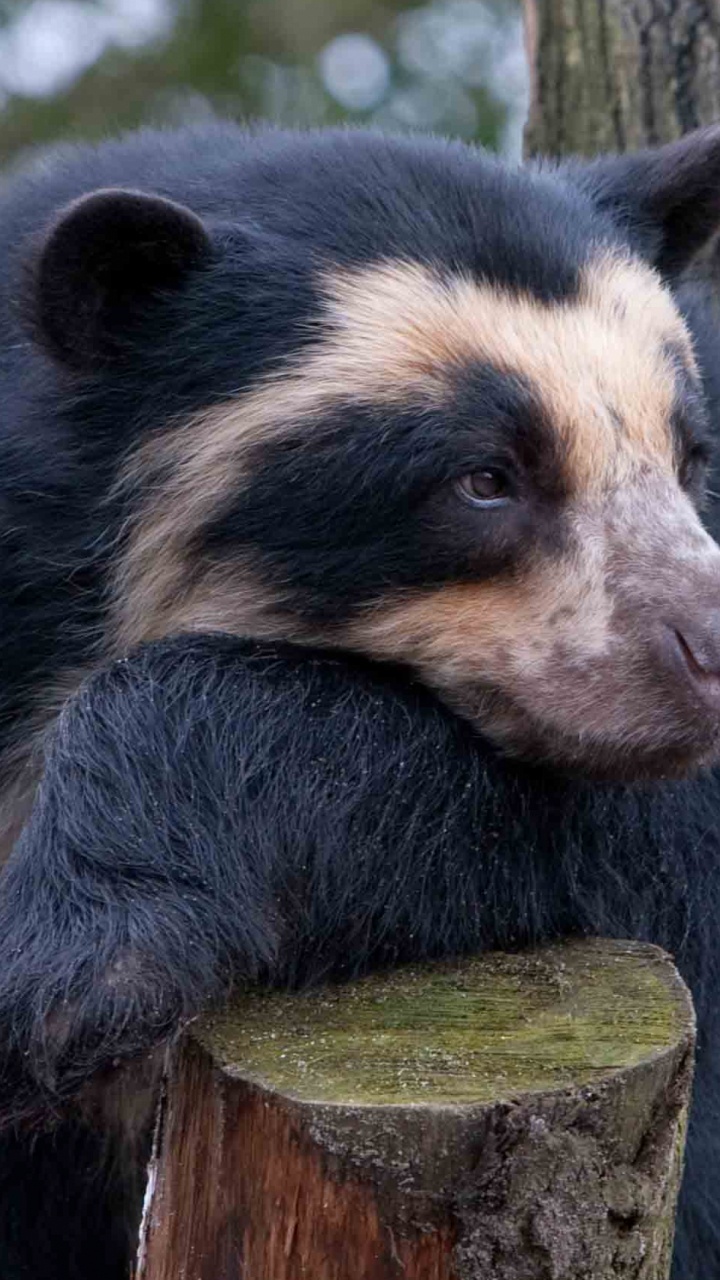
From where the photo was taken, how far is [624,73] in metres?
6.70

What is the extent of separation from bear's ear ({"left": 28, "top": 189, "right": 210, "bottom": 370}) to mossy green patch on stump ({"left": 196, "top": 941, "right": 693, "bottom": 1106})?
1.52 meters

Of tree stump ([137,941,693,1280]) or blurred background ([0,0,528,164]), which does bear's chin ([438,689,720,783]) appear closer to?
tree stump ([137,941,693,1280])

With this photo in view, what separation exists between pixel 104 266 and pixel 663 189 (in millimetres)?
1465

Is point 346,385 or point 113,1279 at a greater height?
point 346,385

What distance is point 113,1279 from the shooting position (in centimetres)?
504

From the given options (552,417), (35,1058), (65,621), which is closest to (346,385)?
(552,417)

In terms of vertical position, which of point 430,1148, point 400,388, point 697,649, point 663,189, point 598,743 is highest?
point 663,189

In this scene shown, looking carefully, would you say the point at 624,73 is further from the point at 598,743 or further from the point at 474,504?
the point at 598,743

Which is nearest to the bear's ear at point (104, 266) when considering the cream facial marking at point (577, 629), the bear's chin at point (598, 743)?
the cream facial marking at point (577, 629)

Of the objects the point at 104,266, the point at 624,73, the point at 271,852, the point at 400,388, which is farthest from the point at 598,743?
the point at 624,73

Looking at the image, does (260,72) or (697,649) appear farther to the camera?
(260,72)

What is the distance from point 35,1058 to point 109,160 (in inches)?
94.2

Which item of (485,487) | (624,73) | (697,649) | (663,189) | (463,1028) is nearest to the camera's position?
(463,1028)

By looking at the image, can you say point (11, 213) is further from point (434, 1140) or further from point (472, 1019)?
point (434, 1140)
